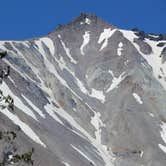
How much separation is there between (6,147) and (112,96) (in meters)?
64.9

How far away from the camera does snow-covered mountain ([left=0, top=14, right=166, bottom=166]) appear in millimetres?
108325

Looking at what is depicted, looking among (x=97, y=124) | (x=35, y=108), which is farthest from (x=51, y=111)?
(x=97, y=124)

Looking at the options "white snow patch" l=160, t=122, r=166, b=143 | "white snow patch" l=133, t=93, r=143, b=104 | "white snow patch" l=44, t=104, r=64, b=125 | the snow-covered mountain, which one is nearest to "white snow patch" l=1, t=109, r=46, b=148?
the snow-covered mountain

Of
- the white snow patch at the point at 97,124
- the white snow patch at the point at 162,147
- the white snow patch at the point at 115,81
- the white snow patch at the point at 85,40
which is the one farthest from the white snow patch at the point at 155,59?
the white snow patch at the point at 162,147

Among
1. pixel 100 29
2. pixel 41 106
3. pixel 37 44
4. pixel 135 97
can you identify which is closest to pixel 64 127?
pixel 41 106

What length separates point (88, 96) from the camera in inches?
5842

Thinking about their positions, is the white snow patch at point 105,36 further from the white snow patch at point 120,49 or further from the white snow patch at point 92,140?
the white snow patch at point 92,140

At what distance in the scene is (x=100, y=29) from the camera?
18300cm

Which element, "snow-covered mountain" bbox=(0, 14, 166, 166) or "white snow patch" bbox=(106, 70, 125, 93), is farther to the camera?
"white snow patch" bbox=(106, 70, 125, 93)

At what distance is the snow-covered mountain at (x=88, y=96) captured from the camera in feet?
355

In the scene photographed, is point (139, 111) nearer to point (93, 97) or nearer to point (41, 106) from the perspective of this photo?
point (93, 97)

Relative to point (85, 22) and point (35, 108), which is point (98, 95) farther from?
point (85, 22)

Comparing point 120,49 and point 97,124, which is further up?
point 120,49

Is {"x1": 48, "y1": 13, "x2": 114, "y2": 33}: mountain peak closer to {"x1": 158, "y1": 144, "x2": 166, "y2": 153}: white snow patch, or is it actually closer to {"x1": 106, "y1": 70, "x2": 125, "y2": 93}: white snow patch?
{"x1": 106, "y1": 70, "x2": 125, "y2": 93}: white snow patch
